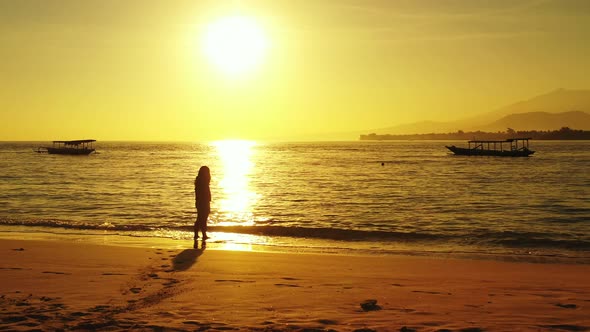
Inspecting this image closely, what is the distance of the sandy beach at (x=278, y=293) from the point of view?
24.6 ft

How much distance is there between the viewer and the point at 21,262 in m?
11.9

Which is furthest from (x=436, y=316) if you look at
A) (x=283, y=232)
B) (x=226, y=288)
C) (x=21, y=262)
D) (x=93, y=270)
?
(x=283, y=232)

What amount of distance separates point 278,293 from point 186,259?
4.03 m

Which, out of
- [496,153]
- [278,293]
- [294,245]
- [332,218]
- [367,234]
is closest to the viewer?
[278,293]

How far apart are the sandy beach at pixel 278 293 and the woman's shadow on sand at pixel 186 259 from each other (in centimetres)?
2

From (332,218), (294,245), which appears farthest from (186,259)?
(332,218)

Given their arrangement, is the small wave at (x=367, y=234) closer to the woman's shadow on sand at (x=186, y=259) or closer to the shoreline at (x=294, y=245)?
the shoreline at (x=294, y=245)

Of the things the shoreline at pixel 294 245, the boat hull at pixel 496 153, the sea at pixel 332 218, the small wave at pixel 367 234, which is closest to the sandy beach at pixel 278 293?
the shoreline at pixel 294 245

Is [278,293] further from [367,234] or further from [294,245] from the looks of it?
[367,234]

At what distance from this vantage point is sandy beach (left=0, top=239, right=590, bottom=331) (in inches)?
295

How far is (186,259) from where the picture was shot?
1272 centimetres

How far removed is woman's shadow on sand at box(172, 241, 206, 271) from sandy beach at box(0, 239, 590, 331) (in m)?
0.02

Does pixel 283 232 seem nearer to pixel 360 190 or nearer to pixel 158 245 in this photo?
pixel 158 245

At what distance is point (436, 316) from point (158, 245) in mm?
10009
